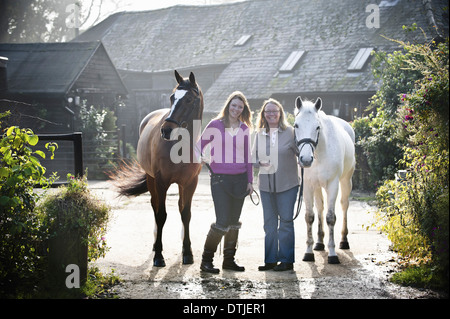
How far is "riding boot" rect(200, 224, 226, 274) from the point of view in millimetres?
5848

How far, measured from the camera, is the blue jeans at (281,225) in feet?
19.3

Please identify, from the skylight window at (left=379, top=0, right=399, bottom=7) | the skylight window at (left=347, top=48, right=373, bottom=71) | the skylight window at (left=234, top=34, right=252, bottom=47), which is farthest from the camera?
the skylight window at (left=234, top=34, right=252, bottom=47)

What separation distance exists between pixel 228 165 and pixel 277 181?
602mm

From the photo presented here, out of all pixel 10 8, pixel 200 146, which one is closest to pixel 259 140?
pixel 200 146

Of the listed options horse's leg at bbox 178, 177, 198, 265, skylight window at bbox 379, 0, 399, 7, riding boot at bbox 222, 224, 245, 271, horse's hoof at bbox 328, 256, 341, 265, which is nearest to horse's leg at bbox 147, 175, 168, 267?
horse's leg at bbox 178, 177, 198, 265

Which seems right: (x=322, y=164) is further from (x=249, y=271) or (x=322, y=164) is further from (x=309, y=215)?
(x=249, y=271)

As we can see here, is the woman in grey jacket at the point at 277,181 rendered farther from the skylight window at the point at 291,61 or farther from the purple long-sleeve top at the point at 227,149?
the skylight window at the point at 291,61

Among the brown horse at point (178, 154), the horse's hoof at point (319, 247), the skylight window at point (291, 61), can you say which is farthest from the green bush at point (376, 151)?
the skylight window at point (291, 61)

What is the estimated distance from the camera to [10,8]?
31922mm

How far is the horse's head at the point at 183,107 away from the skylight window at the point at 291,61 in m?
16.4

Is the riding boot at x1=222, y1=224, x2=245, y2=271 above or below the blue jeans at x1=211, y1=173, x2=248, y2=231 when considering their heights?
below

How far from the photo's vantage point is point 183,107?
19.8ft

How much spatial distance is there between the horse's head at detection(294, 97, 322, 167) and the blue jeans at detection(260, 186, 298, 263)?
0.50 meters

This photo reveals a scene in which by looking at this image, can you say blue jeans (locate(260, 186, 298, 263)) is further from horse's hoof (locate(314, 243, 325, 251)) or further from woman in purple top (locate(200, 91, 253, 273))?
horse's hoof (locate(314, 243, 325, 251))
